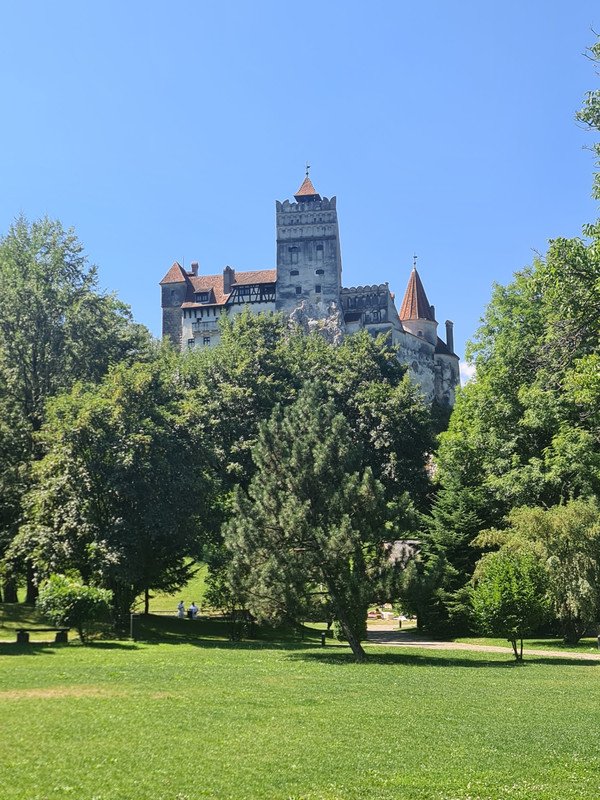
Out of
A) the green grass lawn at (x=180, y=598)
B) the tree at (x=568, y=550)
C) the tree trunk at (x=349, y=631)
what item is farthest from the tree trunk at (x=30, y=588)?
the tree at (x=568, y=550)

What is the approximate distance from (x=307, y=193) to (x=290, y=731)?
106 meters

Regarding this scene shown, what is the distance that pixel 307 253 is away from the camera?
110 m

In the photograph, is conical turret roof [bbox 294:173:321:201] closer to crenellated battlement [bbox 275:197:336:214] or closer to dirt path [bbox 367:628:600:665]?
crenellated battlement [bbox 275:197:336:214]

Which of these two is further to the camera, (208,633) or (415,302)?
(415,302)

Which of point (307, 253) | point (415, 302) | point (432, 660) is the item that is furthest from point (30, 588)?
point (415, 302)

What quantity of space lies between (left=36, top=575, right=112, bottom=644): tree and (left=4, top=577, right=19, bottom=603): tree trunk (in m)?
12.0

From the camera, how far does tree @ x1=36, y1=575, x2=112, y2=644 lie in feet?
91.9

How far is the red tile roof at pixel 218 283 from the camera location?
111875 mm

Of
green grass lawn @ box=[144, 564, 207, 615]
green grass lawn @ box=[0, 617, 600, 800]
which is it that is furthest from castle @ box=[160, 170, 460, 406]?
green grass lawn @ box=[0, 617, 600, 800]

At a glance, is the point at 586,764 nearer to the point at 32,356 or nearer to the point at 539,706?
the point at 539,706

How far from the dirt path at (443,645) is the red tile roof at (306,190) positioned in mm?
82719

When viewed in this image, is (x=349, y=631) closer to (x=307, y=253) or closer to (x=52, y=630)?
(x=52, y=630)

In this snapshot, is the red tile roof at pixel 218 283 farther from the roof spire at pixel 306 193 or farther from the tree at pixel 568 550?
the tree at pixel 568 550

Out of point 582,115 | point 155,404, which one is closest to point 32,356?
point 155,404
